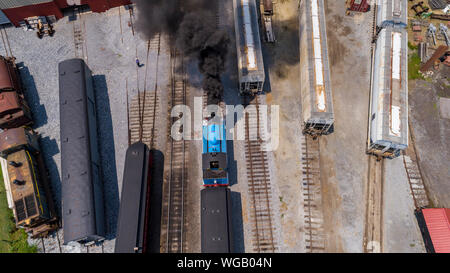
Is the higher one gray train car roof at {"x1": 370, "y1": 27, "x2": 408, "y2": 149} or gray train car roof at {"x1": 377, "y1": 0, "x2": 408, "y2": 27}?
gray train car roof at {"x1": 377, "y1": 0, "x2": 408, "y2": 27}

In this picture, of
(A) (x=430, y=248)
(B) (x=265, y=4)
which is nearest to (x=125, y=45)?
(B) (x=265, y=4)

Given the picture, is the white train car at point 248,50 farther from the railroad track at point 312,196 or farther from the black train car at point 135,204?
the black train car at point 135,204

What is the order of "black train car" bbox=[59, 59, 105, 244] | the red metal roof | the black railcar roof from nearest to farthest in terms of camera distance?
1. the red metal roof
2. the black railcar roof
3. "black train car" bbox=[59, 59, 105, 244]

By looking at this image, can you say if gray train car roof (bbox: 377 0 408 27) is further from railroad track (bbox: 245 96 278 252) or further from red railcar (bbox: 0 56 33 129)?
red railcar (bbox: 0 56 33 129)

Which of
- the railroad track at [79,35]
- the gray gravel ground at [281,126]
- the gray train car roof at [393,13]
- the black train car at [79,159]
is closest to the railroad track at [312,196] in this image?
the gray gravel ground at [281,126]

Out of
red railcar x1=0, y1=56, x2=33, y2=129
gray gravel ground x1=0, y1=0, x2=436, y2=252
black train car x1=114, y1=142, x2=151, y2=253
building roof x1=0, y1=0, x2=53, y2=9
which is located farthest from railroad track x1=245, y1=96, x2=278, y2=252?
building roof x1=0, y1=0, x2=53, y2=9

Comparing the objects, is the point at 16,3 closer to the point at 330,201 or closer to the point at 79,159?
the point at 79,159
